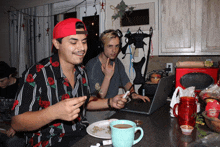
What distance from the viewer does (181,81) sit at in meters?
1.99

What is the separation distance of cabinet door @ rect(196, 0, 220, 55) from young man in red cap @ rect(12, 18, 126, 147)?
1.55 meters

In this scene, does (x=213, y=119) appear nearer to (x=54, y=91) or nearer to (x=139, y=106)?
(x=139, y=106)

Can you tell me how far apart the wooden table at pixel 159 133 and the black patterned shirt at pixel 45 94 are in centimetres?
34

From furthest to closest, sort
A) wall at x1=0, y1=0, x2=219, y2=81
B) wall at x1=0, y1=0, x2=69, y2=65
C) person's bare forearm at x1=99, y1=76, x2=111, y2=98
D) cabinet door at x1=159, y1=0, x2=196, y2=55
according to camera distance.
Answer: wall at x1=0, y1=0, x2=69, y2=65 → wall at x1=0, y1=0, x2=219, y2=81 → cabinet door at x1=159, y1=0, x2=196, y2=55 → person's bare forearm at x1=99, y1=76, x2=111, y2=98

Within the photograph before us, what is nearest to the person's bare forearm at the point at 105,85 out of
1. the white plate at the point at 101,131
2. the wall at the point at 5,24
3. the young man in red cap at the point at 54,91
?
the young man in red cap at the point at 54,91

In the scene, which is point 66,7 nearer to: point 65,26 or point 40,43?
point 40,43

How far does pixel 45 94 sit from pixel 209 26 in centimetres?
209

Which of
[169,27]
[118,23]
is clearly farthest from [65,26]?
[118,23]

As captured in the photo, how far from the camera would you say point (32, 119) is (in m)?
0.89

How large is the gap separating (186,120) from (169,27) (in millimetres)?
1667

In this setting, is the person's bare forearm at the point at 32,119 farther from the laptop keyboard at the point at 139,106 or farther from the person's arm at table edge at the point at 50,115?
the laptop keyboard at the point at 139,106

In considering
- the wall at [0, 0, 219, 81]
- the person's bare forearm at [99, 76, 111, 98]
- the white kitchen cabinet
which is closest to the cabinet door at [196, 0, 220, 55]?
the white kitchen cabinet

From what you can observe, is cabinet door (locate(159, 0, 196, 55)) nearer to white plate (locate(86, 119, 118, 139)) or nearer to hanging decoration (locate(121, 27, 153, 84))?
hanging decoration (locate(121, 27, 153, 84))

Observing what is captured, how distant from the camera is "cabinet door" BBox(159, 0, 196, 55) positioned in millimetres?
2195
